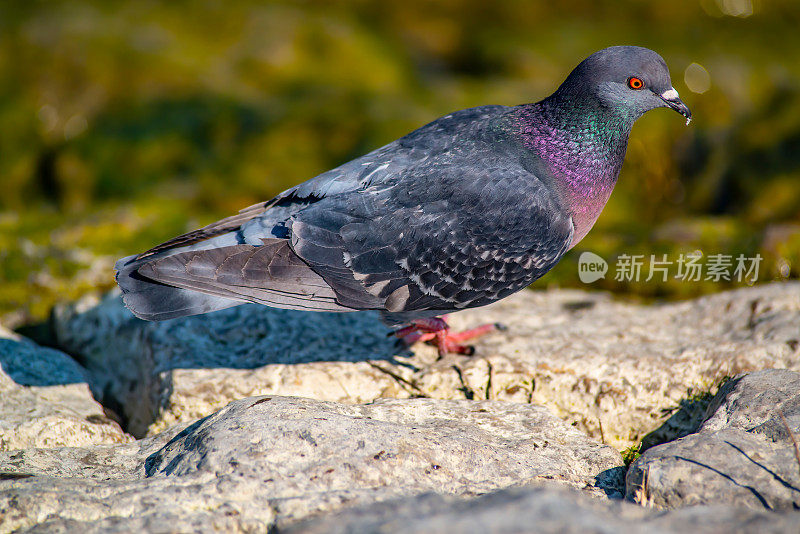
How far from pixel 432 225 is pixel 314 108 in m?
6.24

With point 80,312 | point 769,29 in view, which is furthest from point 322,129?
point 769,29

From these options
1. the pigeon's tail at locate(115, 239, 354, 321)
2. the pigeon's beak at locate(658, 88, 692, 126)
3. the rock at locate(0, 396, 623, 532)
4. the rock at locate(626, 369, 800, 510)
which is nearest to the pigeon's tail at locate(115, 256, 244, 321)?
the pigeon's tail at locate(115, 239, 354, 321)

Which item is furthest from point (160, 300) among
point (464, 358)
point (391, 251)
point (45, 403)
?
point (464, 358)

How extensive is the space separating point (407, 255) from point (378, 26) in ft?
34.8

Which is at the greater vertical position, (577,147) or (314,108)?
(314,108)

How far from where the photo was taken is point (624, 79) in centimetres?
481

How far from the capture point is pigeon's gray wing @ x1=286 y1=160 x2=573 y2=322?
4.65 m

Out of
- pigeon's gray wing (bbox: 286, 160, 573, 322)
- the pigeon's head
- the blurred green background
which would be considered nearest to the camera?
pigeon's gray wing (bbox: 286, 160, 573, 322)

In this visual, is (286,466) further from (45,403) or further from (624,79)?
(624,79)

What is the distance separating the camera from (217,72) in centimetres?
1178

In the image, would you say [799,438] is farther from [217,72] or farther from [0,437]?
[217,72]

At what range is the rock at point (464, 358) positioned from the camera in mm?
4848

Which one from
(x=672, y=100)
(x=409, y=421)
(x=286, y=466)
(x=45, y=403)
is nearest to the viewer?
(x=286, y=466)

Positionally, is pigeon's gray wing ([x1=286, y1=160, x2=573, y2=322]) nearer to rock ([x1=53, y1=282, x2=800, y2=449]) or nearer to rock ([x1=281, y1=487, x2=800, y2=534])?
rock ([x1=53, y1=282, x2=800, y2=449])
